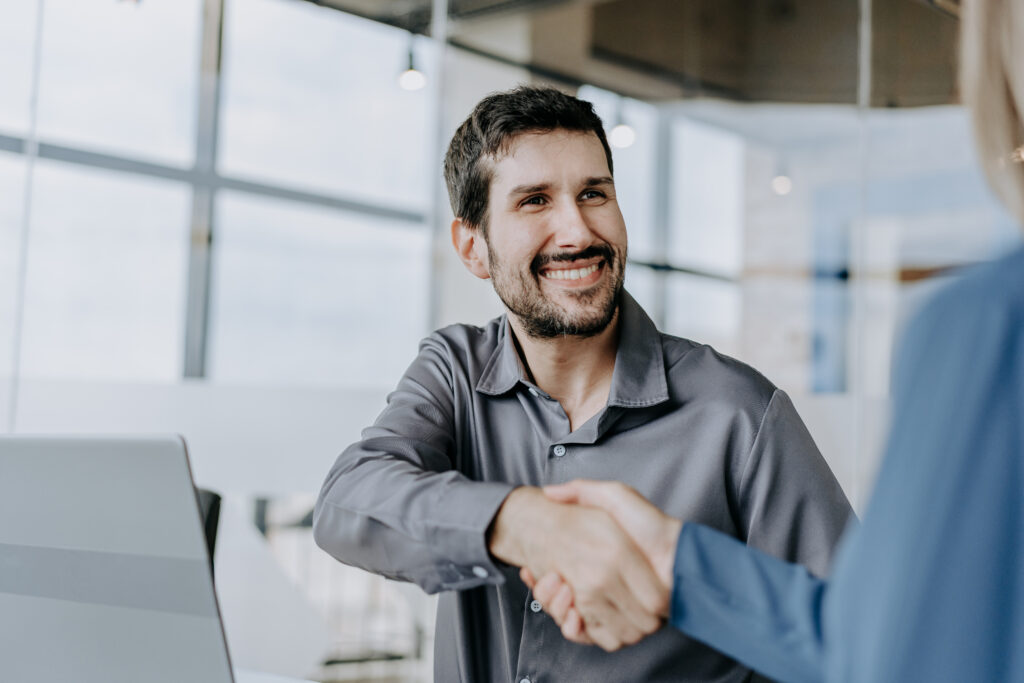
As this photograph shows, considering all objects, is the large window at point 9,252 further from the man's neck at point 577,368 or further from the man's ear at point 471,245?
the man's neck at point 577,368

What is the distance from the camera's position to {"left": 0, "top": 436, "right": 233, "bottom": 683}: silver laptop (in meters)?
0.77

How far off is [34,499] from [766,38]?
3.52 meters

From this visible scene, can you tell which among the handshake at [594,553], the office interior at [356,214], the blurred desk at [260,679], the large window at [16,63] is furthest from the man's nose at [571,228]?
the large window at [16,63]

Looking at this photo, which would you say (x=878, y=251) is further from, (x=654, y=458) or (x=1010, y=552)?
(x=1010, y=552)

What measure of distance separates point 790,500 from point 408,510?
1.58ft

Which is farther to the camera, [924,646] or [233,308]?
[233,308]

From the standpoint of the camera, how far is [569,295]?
4.37 ft

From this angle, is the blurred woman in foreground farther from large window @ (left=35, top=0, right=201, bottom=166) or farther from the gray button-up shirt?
large window @ (left=35, top=0, right=201, bottom=166)

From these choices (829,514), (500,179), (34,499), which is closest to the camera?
(34,499)

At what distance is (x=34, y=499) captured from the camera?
0.81m

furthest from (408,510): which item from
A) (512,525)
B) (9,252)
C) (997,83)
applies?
(9,252)

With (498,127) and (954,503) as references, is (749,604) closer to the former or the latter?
(954,503)

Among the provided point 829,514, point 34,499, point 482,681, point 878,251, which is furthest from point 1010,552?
point 878,251

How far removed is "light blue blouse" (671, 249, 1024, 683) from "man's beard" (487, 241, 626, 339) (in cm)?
81
